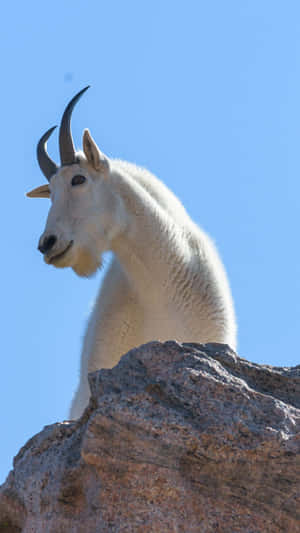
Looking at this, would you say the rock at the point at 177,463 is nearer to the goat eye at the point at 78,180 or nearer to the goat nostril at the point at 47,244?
the goat nostril at the point at 47,244

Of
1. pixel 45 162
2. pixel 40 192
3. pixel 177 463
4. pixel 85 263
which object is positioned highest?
pixel 45 162

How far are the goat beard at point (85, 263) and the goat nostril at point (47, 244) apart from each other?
25cm

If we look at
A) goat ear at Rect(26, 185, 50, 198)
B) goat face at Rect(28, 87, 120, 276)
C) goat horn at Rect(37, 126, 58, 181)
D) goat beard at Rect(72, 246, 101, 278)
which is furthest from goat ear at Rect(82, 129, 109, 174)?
goat beard at Rect(72, 246, 101, 278)

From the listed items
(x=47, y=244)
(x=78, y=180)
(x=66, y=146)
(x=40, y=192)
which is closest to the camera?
(x=47, y=244)

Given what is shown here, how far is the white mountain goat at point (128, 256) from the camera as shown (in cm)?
660

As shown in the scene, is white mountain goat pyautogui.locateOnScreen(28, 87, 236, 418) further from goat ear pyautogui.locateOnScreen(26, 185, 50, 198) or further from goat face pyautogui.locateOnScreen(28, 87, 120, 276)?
goat ear pyautogui.locateOnScreen(26, 185, 50, 198)

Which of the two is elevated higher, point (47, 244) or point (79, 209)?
point (79, 209)

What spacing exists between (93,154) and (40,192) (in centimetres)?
85

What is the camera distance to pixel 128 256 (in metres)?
7.09

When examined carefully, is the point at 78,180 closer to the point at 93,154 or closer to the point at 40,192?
the point at 93,154

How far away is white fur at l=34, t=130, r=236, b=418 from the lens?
6594 millimetres

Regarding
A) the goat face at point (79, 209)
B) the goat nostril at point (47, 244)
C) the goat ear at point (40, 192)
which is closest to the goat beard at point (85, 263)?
the goat face at point (79, 209)

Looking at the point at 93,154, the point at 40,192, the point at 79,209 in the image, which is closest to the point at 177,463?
the point at 79,209

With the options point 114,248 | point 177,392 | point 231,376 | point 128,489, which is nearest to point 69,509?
point 128,489
